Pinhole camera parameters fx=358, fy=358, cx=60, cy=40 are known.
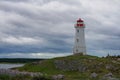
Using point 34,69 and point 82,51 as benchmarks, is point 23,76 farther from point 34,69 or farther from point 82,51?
point 82,51

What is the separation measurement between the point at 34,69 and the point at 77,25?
17191 mm

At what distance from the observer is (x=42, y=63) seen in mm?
65938

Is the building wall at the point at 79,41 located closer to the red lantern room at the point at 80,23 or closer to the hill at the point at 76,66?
the red lantern room at the point at 80,23

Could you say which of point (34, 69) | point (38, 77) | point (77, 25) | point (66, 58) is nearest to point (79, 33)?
point (77, 25)

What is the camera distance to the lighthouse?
74.8 m


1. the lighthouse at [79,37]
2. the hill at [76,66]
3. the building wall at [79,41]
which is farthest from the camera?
the lighthouse at [79,37]

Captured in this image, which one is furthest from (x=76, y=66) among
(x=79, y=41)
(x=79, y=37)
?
(x=79, y=37)

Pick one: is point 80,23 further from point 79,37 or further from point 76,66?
point 76,66

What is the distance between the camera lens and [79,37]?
7544cm

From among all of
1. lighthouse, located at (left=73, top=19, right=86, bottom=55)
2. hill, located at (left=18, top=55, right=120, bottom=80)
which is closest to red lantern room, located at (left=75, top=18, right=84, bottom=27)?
lighthouse, located at (left=73, top=19, right=86, bottom=55)

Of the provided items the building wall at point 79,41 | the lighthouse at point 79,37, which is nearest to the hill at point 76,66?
the building wall at point 79,41

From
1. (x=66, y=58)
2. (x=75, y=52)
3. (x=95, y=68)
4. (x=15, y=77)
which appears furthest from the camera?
(x=75, y=52)

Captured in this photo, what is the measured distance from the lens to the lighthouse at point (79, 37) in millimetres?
74750

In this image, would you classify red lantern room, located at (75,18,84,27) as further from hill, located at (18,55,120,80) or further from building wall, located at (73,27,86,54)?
hill, located at (18,55,120,80)
